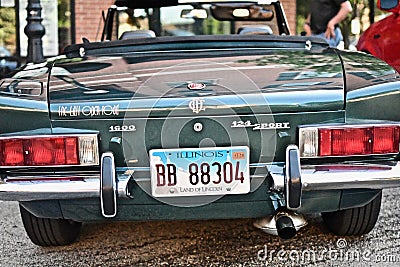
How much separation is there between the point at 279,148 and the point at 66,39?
8562 mm

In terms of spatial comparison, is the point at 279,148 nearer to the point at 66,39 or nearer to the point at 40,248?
the point at 40,248

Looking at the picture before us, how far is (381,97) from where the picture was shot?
3.19 meters

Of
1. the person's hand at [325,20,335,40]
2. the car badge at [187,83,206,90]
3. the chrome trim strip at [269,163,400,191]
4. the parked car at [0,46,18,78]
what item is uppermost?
the car badge at [187,83,206,90]

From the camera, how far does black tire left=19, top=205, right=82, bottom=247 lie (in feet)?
11.8

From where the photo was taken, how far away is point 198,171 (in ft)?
9.91

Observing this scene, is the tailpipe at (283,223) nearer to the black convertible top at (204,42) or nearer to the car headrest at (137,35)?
the black convertible top at (204,42)

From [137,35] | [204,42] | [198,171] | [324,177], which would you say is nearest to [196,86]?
[198,171]

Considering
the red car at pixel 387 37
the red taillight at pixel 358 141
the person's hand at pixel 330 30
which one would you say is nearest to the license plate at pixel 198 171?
the red taillight at pixel 358 141

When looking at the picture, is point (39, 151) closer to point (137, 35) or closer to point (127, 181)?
point (127, 181)

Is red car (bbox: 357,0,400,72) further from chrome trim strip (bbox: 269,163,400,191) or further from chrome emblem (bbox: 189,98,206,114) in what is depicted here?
chrome emblem (bbox: 189,98,206,114)

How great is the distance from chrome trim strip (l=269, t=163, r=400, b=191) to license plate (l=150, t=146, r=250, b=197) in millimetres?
161

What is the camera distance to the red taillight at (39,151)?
3.08m

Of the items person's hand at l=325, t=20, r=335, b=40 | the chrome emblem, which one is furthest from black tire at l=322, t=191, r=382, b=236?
person's hand at l=325, t=20, r=335, b=40

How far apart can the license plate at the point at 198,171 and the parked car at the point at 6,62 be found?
8255 millimetres
